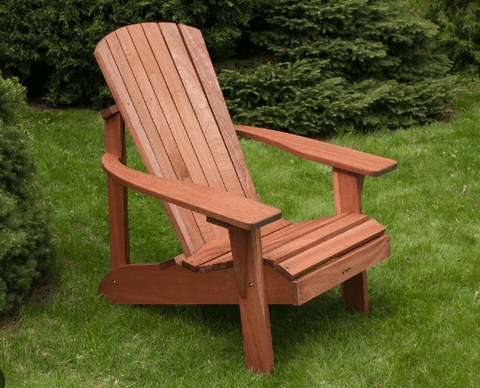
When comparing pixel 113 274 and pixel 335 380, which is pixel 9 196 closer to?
pixel 113 274

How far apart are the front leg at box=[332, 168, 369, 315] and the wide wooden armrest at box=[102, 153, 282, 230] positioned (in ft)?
2.04

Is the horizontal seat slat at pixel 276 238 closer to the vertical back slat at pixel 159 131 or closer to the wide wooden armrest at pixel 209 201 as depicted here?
the wide wooden armrest at pixel 209 201

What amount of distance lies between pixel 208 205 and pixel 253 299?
15.7 inches

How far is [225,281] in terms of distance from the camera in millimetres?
2229

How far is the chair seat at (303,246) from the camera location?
6.90ft

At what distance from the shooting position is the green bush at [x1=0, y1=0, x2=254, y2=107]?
4.79 metres

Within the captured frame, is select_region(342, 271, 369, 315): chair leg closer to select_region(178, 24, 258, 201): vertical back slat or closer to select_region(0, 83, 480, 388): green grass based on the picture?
select_region(0, 83, 480, 388): green grass

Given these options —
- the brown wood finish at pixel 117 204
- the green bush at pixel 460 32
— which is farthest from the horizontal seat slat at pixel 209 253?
the green bush at pixel 460 32

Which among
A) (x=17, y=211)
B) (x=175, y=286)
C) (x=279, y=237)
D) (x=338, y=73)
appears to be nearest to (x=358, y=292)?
(x=279, y=237)

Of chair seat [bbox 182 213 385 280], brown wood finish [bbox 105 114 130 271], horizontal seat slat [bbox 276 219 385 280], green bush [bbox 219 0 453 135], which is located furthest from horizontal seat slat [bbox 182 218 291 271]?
green bush [bbox 219 0 453 135]

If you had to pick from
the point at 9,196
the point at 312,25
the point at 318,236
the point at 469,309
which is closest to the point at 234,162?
the point at 318,236

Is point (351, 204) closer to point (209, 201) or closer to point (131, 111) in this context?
point (209, 201)

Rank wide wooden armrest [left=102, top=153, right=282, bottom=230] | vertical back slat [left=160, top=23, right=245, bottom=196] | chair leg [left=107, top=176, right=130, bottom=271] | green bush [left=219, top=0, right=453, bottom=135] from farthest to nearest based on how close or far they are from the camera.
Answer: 1. green bush [left=219, top=0, right=453, bottom=135]
2. vertical back slat [left=160, top=23, right=245, bottom=196]
3. chair leg [left=107, top=176, right=130, bottom=271]
4. wide wooden armrest [left=102, top=153, right=282, bottom=230]

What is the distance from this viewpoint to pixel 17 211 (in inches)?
101
